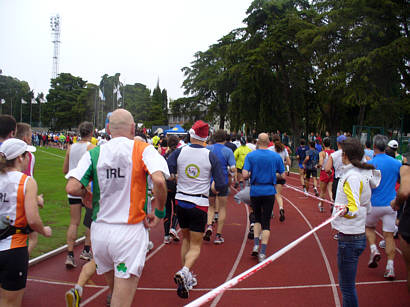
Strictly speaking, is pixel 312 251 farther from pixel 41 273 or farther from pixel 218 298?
pixel 41 273

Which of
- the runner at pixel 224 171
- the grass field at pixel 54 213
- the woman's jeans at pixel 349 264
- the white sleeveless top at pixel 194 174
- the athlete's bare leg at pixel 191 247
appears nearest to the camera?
the woman's jeans at pixel 349 264

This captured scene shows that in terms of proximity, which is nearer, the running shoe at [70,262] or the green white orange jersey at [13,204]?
the green white orange jersey at [13,204]

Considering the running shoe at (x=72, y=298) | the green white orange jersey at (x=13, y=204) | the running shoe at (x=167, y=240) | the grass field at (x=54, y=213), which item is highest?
the green white orange jersey at (x=13, y=204)

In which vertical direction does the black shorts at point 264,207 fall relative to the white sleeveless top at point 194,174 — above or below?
below

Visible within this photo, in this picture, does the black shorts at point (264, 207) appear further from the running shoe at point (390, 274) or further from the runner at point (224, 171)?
the running shoe at point (390, 274)

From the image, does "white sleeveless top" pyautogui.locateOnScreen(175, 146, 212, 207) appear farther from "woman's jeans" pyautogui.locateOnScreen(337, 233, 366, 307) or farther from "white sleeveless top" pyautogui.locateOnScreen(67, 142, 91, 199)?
"woman's jeans" pyautogui.locateOnScreen(337, 233, 366, 307)

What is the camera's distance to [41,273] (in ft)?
19.6

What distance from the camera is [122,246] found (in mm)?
3117

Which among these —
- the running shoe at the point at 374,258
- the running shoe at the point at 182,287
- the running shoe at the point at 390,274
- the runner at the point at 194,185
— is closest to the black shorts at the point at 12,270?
the running shoe at the point at 182,287

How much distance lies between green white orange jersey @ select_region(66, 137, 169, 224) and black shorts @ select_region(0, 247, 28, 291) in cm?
72

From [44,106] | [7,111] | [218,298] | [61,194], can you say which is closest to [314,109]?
[61,194]

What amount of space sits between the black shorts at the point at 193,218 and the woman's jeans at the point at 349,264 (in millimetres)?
1890

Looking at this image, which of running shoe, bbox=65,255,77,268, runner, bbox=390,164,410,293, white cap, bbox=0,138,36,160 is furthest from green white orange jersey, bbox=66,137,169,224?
running shoe, bbox=65,255,77,268

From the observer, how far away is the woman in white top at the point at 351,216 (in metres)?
4.02
